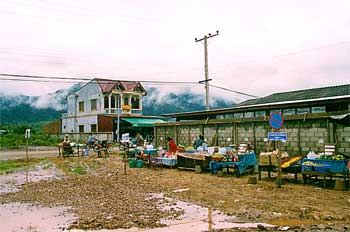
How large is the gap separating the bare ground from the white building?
1228 inches

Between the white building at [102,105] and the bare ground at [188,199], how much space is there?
3119 cm

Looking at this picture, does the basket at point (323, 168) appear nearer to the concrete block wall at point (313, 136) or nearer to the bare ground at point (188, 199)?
the bare ground at point (188, 199)

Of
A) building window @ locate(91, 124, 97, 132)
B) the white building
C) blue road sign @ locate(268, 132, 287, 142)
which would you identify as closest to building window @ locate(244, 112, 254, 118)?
blue road sign @ locate(268, 132, 287, 142)

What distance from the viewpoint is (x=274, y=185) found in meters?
12.1

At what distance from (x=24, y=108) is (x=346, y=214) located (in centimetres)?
10459

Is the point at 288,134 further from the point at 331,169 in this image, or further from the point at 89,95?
the point at 89,95

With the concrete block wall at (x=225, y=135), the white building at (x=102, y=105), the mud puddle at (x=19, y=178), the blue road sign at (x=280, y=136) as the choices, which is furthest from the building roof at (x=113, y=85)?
the blue road sign at (x=280, y=136)

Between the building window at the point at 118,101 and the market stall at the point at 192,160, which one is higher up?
the building window at the point at 118,101

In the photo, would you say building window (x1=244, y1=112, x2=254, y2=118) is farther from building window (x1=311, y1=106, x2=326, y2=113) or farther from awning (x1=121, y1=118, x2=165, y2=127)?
awning (x1=121, y1=118, x2=165, y2=127)

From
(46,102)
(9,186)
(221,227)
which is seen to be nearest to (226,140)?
(9,186)

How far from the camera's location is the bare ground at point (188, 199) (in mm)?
7590

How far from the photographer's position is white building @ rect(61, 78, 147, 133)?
151 feet

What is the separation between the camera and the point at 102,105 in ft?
153

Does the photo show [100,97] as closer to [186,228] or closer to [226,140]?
[226,140]
